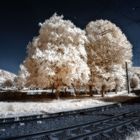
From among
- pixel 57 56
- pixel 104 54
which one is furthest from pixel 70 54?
pixel 104 54

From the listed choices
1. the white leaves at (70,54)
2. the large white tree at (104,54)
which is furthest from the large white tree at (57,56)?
the large white tree at (104,54)

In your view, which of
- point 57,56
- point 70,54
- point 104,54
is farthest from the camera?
point 104,54

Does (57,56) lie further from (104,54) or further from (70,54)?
(104,54)

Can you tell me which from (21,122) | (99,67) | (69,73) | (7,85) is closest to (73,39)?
(69,73)

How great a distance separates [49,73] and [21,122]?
21.2m

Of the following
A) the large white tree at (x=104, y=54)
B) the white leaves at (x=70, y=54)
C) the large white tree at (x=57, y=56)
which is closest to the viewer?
the large white tree at (x=57, y=56)

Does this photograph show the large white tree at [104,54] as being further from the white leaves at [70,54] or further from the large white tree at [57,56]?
the large white tree at [57,56]

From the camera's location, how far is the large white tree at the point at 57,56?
40.2 metres

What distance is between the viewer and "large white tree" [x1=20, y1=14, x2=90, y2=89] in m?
40.2

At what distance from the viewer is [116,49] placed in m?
52.6

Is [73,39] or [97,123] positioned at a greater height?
[73,39]

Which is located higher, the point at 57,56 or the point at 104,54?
the point at 104,54

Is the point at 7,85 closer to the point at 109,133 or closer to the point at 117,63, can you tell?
the point at 117,63

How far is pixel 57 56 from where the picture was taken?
4144 centimetres
